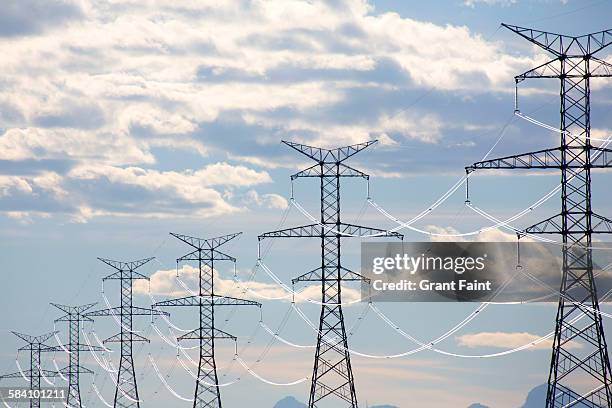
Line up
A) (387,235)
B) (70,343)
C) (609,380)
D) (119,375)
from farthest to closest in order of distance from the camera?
(70,343) < (119,375) < (387,235) < (609,380)

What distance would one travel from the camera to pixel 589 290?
76.8 metres

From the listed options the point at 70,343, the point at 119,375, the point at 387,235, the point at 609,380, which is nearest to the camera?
the point at 609,380

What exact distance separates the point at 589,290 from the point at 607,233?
3.36m

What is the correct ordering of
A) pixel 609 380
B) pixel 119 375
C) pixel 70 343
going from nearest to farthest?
pixel 609 380 < pixel 119 375 < pixel 70 343

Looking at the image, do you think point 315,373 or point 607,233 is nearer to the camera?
→ point 607,233

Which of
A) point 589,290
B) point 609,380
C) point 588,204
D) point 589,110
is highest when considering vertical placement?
point 589,110

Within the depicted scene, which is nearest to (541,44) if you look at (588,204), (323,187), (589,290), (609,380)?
(588,204)

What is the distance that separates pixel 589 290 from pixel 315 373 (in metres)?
25.7

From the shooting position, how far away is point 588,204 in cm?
7719

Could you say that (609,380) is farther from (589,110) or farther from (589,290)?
(589,110)

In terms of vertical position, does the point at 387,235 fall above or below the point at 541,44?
below

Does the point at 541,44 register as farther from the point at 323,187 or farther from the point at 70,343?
the point at 70,343

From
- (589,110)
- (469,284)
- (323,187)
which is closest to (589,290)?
(589,110)

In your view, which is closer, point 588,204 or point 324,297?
point 588,204
